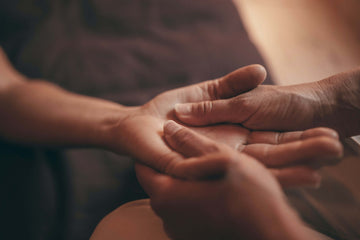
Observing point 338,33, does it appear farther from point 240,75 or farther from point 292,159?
point 292,159

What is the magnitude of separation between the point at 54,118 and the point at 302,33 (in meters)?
1.45

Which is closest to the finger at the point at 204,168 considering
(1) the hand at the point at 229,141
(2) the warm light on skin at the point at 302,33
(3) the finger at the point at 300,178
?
(1) the hand at the point at 229,141

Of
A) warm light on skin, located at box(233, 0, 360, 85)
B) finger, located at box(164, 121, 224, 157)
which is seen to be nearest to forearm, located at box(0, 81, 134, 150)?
finger, located at box(164, 121, 224, 157)

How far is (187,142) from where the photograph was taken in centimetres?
53

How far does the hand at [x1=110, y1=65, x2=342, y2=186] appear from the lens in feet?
1.43

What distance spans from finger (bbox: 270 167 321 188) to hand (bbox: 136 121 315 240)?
3 cm

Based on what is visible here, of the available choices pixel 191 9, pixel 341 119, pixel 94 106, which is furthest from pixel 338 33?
pixel 94 106

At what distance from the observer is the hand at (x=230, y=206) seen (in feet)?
1.26

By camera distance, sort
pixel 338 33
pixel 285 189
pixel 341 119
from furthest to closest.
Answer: pixel 338 33, pixel 341 119, pixel 285 189

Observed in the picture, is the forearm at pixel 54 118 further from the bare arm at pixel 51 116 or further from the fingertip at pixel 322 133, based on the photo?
the fingertip at pixel 322 133

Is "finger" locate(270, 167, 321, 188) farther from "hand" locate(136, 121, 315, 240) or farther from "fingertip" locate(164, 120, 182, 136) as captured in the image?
"fingertip" locate(164, 120, 182, 136)

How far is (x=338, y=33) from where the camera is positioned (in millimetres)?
1484

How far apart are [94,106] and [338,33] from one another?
1.50 m

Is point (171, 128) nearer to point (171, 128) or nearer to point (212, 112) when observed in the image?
point (171, 128)
